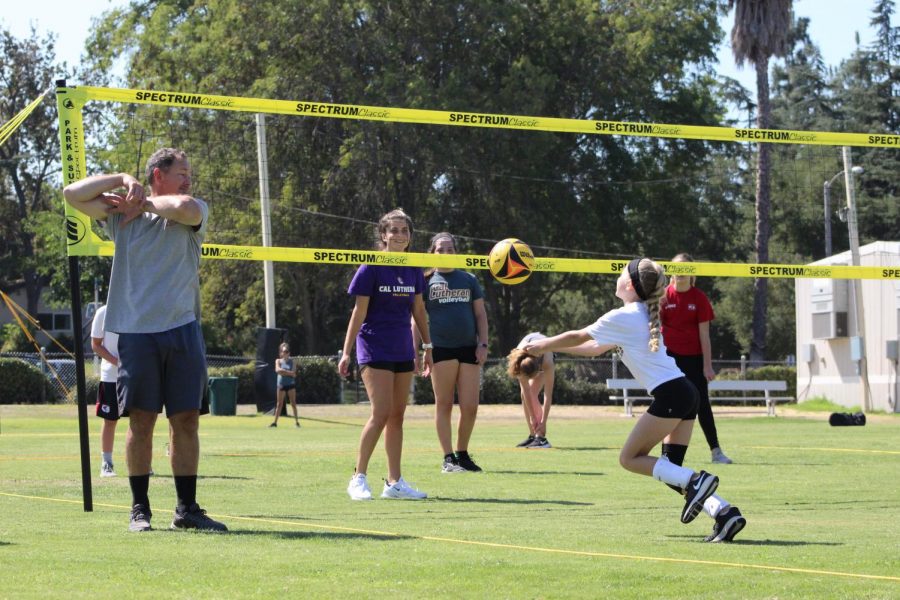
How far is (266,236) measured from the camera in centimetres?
2288

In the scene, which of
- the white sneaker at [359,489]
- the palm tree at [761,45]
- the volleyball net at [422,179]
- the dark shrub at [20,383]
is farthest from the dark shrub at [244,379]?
the white sneaker at [359,489]

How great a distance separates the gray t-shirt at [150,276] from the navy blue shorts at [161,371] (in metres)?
0.06

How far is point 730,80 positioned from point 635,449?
66609 millimetres

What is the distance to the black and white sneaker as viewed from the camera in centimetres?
1250

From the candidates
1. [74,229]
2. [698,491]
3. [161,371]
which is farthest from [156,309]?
[698,491]

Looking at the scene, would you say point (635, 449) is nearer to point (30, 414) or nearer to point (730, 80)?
point (30, 414)

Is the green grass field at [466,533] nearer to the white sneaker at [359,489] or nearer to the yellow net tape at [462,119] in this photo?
the white sneaker at [359,489]

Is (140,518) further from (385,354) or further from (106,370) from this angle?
(106,370)

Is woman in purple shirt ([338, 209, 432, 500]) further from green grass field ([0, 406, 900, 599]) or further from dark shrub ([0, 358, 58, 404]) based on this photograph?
dark shrub ([0, 358, 58, 404])

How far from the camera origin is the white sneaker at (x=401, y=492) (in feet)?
32.9

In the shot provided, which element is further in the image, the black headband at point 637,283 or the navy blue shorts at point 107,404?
the navy blue shorts at point 107,404

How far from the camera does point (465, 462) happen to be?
12.7 m

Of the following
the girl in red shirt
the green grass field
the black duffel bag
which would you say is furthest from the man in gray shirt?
the black duffel bag

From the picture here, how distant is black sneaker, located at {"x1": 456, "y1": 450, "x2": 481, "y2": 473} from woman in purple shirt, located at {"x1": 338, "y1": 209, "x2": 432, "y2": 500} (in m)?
2.37
